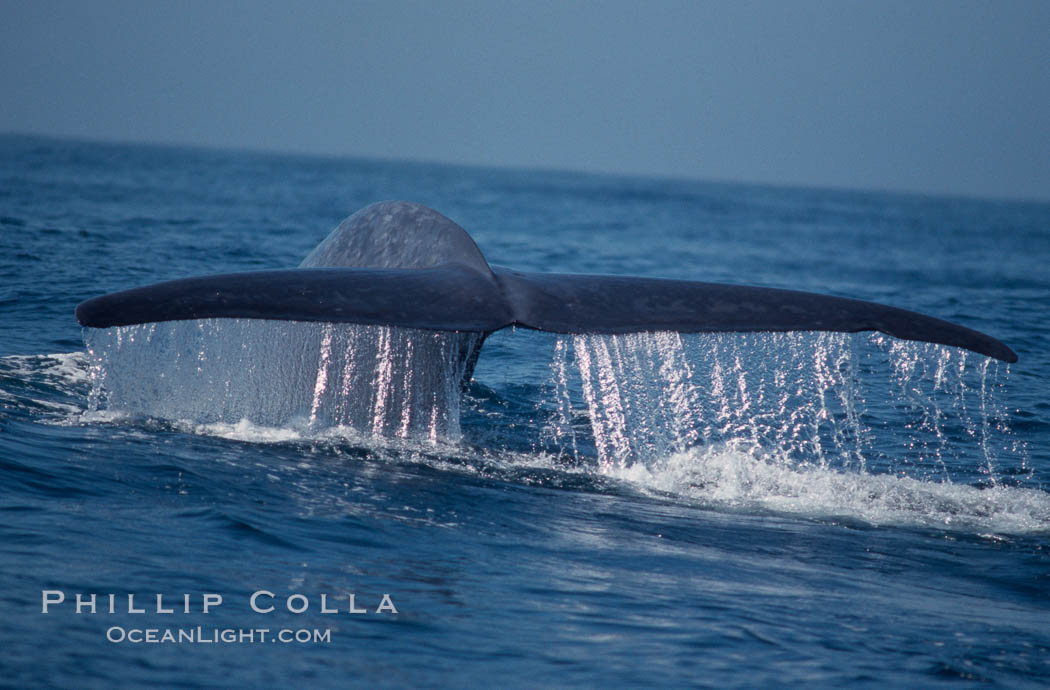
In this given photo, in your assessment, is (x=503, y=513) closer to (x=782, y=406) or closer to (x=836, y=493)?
(x=836, y=493)

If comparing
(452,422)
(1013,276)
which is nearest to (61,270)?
(452,422)

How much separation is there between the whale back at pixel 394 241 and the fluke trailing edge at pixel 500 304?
0.35m

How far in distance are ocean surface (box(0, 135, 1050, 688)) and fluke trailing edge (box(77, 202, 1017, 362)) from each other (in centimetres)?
112

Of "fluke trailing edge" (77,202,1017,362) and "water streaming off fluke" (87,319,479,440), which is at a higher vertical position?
"fluke trailing edge" (77,202,1017,362)

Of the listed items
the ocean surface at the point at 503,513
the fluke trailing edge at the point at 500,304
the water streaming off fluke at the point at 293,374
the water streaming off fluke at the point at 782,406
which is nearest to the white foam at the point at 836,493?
the ocean surface at the point at 503,513

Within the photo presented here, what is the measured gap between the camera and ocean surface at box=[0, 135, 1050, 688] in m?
4.77

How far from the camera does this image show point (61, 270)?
15.2 metres

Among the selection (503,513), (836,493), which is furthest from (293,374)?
(836,493)

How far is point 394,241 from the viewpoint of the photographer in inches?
281

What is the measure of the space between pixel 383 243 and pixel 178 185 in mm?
37157

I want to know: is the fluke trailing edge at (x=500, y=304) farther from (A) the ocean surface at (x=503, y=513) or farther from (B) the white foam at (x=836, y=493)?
(B) the white foam at (x=836, y=493)

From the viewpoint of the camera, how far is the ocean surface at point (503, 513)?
477 cm

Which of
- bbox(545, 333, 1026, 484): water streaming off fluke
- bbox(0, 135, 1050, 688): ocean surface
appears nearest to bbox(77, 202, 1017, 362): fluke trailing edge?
bbox(545, 333, 1026, 484): water streaming off fluke

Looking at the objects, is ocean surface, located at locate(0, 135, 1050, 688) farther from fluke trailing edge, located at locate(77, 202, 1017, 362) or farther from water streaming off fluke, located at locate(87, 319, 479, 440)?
fluke trailing edge, located at locate(77, 202, 1017, 362)
